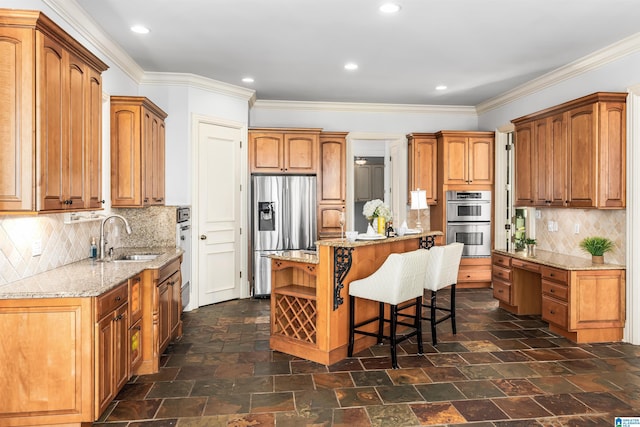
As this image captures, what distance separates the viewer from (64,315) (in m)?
2.57

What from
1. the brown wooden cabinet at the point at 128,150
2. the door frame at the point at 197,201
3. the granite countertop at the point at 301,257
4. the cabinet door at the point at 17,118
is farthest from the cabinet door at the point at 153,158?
the cabinet door at the point at 17,118

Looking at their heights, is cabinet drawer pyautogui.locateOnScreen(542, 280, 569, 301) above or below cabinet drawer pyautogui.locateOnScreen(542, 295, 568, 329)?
above

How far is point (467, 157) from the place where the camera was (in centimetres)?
698

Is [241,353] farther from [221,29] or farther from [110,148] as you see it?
[221,29]

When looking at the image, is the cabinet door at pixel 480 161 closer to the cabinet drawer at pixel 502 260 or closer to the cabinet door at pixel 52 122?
the cabinet drawer at pixel 502 260

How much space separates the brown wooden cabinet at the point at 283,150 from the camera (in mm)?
6492

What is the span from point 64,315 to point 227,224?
3653 millimetres

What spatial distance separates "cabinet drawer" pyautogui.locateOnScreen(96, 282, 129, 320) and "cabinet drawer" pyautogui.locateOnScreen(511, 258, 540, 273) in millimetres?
4126

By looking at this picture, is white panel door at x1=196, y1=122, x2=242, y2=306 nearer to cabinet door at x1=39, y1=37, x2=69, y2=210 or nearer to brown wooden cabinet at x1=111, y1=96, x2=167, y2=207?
brown wooden cabinet at x1=111, y1=96, x2=167, y2=207

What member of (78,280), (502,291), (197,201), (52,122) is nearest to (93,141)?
(52,122)

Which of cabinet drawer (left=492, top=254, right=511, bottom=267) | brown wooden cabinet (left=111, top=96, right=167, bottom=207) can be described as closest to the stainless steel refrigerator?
brown wooden cabinet (left=111, top=96, right=167, bottom=207)

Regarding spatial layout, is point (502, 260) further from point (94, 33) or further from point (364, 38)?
point (94, 33)

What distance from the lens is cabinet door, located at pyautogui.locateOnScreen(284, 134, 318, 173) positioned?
654cm

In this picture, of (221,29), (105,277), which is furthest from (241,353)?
(221,29)
